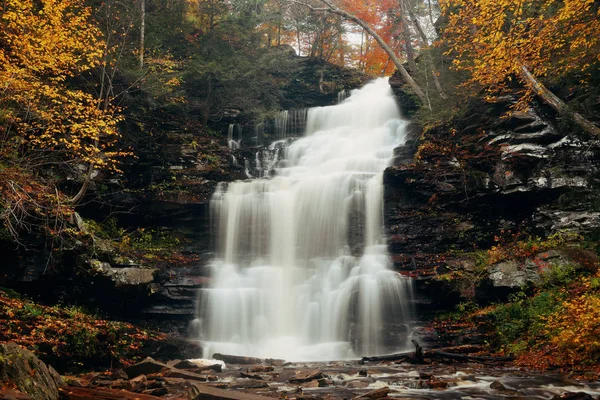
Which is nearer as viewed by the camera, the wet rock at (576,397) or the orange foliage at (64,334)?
the wet rock at (576,397)

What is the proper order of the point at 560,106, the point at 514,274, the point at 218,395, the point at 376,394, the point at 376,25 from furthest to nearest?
the point at 376,25 → the point at 560,106 → the point at 514,274 → the point at 376,394 → the point at 218,395

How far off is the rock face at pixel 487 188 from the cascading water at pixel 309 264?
3.35ft

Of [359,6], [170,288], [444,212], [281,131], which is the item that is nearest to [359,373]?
[170,288]

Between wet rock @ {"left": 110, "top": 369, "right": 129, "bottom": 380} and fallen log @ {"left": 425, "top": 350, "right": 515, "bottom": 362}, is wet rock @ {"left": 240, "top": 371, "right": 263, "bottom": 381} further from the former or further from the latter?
fallen log @ {"left": 425, "top": 350, "right": 515, "bottom": 362}

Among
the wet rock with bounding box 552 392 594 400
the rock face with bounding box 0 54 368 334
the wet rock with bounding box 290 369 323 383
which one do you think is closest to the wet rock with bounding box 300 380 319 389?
the wet rock with bounding box 290 369 323 383

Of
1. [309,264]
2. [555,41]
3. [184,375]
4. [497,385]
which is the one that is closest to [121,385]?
[184,375]

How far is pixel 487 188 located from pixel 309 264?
6420mm

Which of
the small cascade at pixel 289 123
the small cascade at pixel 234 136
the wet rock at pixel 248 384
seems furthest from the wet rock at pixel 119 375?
the small cascade at pixel 289 123

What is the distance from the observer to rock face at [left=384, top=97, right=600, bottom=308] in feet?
43.8

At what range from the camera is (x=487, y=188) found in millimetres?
14391

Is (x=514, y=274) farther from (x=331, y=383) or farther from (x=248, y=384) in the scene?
(x=248, y=384)

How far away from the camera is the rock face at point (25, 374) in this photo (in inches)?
187

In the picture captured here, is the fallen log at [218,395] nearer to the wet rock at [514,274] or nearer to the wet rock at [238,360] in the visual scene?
the wet rock at [238,360]

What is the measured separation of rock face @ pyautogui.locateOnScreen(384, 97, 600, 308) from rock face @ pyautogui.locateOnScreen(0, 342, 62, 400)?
33.0 ft
